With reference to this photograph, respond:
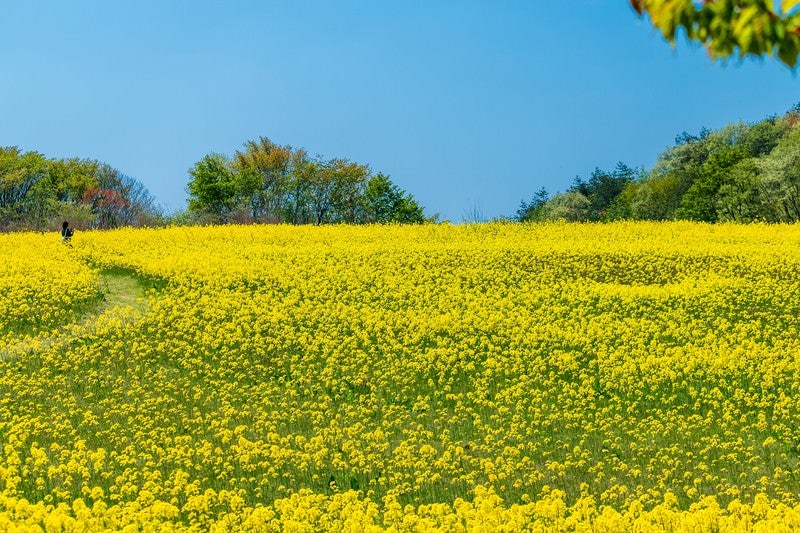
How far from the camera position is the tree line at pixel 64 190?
104m

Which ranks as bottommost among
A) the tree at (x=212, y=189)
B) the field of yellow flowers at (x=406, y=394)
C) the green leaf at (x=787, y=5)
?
the field of yellow flowers at (x=406, y=394)

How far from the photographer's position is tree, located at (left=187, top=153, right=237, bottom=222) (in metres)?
96.6

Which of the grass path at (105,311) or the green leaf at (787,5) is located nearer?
the green leaf at (787,5)

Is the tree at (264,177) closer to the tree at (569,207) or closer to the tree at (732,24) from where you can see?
the tree at (569,207)

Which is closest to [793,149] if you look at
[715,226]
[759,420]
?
[715,226]

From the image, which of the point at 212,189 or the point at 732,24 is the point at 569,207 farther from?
the point at 732,24

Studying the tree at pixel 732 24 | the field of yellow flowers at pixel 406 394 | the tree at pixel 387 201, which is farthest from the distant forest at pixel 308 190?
the tree at pixel 732 24

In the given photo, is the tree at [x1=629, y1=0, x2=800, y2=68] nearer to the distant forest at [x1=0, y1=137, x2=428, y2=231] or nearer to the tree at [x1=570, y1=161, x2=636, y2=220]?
the distant forest at [x1=0, y1=137, x2=428, y2=231]

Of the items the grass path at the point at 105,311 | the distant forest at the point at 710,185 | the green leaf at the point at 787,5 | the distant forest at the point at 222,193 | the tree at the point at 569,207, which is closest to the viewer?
the green leaf at the point at 787,5

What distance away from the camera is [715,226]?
5703 cm

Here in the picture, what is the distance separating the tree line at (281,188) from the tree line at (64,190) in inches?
323

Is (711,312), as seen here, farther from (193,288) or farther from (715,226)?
(715,226)

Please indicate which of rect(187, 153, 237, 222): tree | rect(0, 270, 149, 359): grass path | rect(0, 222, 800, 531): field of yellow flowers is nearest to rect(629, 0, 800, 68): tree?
rect(0, 222, 800, 531): field of yellow flowers

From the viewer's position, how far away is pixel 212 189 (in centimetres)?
9688
